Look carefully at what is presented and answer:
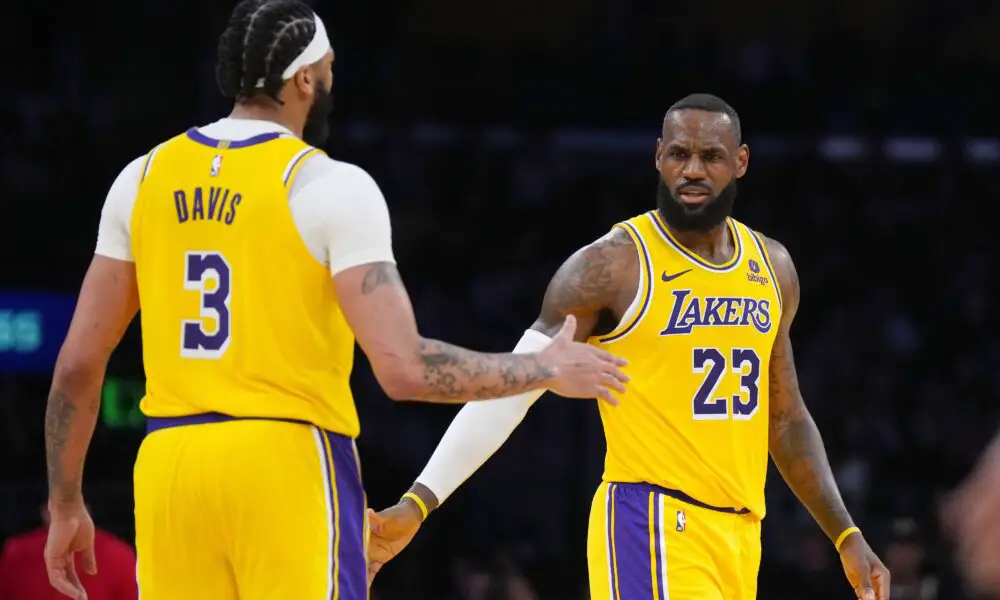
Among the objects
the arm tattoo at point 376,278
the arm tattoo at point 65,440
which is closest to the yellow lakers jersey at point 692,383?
the arm tattoo at point 376,278

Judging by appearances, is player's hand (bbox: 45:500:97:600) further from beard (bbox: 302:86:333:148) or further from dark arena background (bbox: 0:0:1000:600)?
dark arena background (bbox: 0:0:1000:600)

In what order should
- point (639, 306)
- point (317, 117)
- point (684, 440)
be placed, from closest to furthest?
1. point (317, 117)
2. point (684, 440)
3. point (639, 306)

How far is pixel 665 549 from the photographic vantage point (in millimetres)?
4926

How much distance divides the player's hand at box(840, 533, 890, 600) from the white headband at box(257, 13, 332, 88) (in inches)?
103

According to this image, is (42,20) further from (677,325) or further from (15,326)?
(677,325)

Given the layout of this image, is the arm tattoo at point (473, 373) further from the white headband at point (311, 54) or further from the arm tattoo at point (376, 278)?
the white headband at point (311, 54)

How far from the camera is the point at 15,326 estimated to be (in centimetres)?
1160

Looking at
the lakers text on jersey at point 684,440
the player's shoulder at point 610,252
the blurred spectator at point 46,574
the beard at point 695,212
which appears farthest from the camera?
the blurred spectator at point 46,574

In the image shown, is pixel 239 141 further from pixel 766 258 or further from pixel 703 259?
pixel 766 258

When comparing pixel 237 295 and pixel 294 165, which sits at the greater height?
pixel 294 165

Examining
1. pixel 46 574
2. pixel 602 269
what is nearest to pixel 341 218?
Answer: pixel 602 269

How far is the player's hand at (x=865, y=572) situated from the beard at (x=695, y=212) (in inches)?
48.6

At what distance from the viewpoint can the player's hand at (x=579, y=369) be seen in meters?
3.86

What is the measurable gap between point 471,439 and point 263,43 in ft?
5.89
